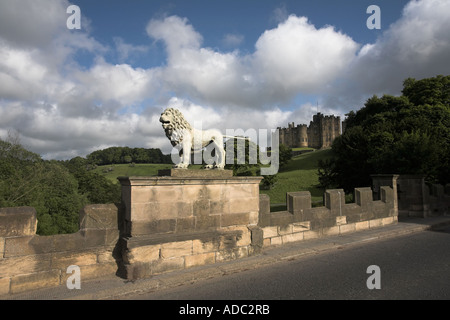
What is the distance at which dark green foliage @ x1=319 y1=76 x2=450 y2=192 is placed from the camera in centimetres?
1382

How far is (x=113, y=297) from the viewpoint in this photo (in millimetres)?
4297

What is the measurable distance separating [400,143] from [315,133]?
3605 inches

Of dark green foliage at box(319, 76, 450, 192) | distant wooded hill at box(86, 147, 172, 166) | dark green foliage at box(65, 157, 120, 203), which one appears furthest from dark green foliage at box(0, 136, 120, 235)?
distant wooded hill at box(86, 147, 172, 166)

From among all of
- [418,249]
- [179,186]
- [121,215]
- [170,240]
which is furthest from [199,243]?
[418,249]

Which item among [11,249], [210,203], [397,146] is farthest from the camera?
[397,146]

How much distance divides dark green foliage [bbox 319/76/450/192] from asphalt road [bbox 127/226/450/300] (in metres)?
8.05

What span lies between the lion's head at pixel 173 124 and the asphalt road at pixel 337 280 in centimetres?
280

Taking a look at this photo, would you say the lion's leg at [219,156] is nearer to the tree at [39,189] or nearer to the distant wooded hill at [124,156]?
the tree at [39,189]

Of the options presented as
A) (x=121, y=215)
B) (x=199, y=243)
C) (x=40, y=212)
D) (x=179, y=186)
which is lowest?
(x=40, y=212)

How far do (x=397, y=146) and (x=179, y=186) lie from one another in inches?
510

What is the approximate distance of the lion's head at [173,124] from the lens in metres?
5.92

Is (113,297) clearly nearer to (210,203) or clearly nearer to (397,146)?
(210,203)

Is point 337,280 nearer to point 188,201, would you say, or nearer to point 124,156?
point 188,201
